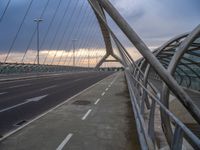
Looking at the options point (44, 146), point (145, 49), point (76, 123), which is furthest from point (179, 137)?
point (76, 123)

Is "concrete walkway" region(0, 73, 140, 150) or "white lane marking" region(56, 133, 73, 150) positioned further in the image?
"concrete walkway" region(0, 73, 140, 150)

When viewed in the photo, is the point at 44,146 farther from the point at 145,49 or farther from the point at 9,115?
the point at 9,115

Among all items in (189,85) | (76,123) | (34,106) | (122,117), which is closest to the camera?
(76,123)

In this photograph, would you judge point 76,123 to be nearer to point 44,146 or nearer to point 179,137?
point 44,146

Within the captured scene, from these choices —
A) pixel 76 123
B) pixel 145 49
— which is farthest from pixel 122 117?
pixel 145 49

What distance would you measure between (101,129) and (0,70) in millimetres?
37325

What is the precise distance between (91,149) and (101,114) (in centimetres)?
505

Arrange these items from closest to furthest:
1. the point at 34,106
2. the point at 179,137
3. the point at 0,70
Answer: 1. the point at 179,137
2. the point at 34,106
3. the point at 0,70

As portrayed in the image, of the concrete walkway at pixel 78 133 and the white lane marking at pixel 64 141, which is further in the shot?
the concrete walkway at pixel 78 133

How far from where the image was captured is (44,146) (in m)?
7.13

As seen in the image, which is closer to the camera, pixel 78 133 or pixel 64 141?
pixel 64 141

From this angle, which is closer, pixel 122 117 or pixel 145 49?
pixel 145 49

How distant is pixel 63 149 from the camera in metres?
6.92

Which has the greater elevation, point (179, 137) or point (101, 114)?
point (179, 137)
